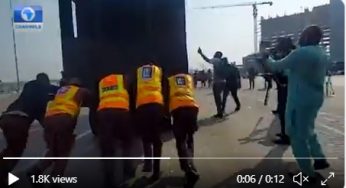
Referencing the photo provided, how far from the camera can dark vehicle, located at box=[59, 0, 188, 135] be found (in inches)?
83.5

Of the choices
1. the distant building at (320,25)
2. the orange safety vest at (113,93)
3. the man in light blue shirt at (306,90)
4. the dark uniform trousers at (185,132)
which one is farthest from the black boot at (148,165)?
the distant building at (320,25)

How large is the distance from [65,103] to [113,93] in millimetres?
275

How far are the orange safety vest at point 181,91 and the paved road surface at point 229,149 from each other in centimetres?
5

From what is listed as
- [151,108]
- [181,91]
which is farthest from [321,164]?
[151,108]

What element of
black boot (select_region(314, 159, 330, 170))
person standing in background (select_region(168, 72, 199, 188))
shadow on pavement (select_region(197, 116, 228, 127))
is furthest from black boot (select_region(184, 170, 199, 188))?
black boot (select_region(314, 159, 330, 170))

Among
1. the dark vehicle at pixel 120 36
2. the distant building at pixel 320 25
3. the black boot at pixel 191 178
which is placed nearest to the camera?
the distant building at pixel 320 25

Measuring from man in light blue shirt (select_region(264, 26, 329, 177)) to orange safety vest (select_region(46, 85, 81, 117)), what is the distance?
104 centimetres

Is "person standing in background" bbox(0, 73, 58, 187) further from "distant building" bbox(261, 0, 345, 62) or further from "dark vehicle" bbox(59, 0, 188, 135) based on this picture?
"distant building" bbox(261, 0, 345, 62)

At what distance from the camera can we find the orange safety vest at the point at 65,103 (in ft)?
7.23

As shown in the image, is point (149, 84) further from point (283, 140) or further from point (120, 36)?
point (283, 140)

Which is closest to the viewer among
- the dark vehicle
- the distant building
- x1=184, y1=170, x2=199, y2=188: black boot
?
the distant building

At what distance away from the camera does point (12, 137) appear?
2.23 m

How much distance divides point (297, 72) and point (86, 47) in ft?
3.60

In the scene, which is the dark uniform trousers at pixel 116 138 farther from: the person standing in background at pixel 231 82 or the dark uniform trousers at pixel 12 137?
the person standing in background at pixel 231 82
